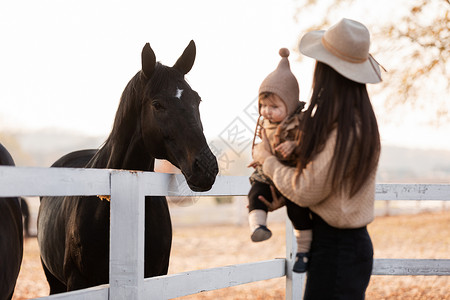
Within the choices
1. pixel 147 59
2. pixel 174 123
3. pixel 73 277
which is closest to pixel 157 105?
pixel 174 123

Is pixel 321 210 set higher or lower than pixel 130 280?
higher

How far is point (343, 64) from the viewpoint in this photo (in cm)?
201

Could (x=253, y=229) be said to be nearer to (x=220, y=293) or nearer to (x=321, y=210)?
(x=321, y=210)

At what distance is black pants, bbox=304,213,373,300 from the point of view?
77.7 inches

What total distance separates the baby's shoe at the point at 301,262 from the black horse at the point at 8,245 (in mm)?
2129

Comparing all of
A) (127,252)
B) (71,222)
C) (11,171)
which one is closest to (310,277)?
(127,252)

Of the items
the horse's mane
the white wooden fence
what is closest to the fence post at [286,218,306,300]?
the white wooden fence

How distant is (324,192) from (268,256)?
963 centimetres

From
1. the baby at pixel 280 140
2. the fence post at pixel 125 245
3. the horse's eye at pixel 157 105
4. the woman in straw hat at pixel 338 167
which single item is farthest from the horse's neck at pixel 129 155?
the woman in straw hat at pixel 338 167

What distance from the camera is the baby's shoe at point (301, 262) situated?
200cm

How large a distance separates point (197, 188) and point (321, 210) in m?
1.36

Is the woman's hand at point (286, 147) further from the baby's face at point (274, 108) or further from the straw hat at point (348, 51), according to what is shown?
the straw hat at point (348, 51)

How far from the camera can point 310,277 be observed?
2.04 meters

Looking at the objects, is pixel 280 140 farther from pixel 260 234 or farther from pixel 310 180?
pixel 260 234
